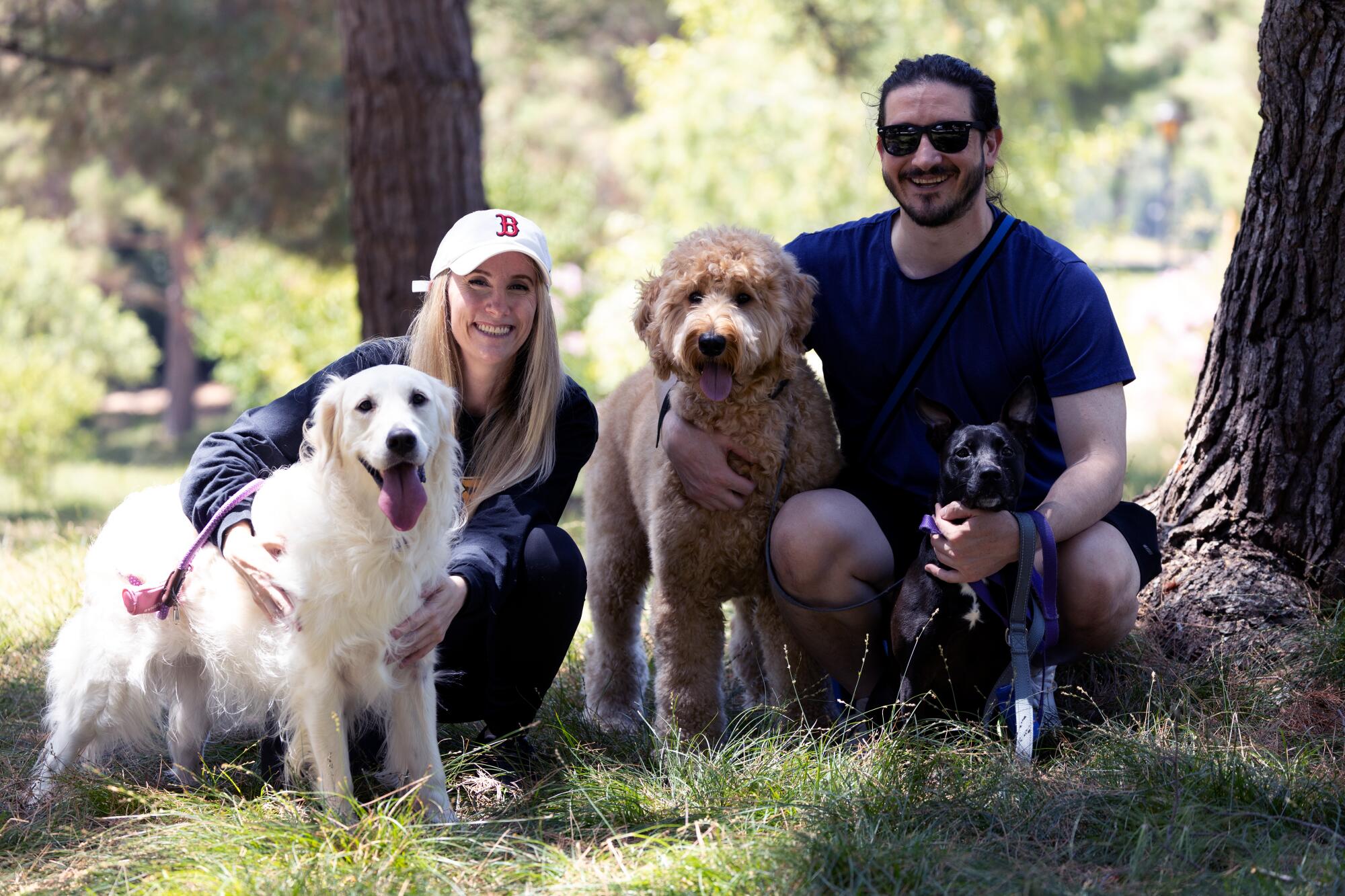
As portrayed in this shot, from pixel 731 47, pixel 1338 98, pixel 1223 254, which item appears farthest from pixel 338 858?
pixel 1223 254

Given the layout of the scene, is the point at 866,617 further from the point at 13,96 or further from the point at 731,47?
the point at 13,96

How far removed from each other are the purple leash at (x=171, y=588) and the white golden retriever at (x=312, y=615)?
0.03 metres

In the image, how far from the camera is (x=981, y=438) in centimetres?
317

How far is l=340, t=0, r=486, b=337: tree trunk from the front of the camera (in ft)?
20.2

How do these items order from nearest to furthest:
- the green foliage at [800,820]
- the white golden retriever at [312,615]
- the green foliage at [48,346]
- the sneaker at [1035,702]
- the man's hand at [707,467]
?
the green foliage at [800,820]
the white golden retriever at [312,615]
the sneaker at [1035,702]
the man's hand at [707,467]
the green foliage at [48,346]

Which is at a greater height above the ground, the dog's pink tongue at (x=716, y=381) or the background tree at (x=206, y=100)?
the background tree at (x=206, y=100)

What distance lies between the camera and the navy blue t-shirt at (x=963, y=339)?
3.43m

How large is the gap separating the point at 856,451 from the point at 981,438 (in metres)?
0.71

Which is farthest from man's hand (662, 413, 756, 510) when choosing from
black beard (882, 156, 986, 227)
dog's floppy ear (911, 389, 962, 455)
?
black beard (882, 156, 986, 227)

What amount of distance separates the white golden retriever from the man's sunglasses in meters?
1.56

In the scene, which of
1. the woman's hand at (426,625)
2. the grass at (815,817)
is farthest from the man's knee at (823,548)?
the woman's hand at (426,625)

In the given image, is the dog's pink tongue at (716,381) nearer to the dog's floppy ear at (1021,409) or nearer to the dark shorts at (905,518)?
the dark shorts at (905,518)

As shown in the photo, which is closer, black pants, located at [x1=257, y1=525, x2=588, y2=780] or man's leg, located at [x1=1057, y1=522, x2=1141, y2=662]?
man's leg, located at [x1=1057, y1=522, x2=1141, y2=662]

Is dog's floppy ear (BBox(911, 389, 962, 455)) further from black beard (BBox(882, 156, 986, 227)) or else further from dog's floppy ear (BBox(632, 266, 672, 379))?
dog's floppy ear (BBox(632, 266, 672, 379))
